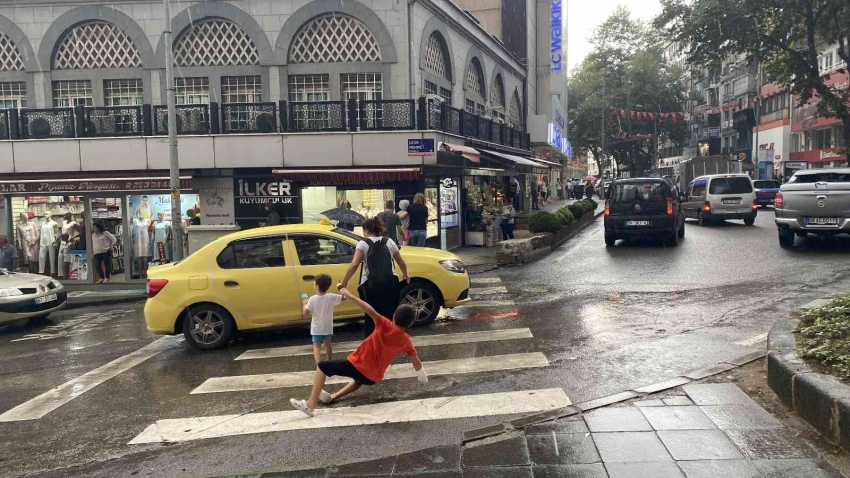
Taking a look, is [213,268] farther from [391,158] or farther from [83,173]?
[83,173]

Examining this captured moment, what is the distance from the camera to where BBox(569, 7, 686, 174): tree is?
62531 mm

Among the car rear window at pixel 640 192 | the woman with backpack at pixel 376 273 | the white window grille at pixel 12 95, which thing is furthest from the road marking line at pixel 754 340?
the white window grille at pixel 12 95

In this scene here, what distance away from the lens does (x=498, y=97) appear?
30.2 m

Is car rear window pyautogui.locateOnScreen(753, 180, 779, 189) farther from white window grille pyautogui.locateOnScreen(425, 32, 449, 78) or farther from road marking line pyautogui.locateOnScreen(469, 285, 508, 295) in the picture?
road marking line pyautogui.locateOnScreen(469, 285, 508, 295)

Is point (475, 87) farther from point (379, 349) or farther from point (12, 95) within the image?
point (379, 349)

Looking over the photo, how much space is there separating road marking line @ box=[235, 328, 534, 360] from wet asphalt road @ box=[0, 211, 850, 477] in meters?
0.22

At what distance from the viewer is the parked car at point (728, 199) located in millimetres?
21766

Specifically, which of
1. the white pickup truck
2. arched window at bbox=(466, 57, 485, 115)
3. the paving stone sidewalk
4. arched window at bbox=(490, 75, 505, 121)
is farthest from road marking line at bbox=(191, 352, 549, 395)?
arched window at bbox=(490, 75, 505, 121)

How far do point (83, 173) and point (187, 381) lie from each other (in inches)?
512

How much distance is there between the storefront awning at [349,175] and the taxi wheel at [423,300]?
26.1 feet

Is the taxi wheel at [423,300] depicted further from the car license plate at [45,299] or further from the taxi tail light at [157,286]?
the car license plate at [45,299]

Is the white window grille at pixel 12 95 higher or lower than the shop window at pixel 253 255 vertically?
higher

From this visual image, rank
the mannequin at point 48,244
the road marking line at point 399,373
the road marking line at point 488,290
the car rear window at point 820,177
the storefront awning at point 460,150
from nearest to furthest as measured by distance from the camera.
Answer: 1. the road marking line at point 399,373
2. the road marking line at point 488,290
3. the car rear window at point 820,177
4. the storefront awning at point 460,150
5. the mannequin at point 48,244

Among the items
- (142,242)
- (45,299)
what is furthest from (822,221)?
(142,242)
